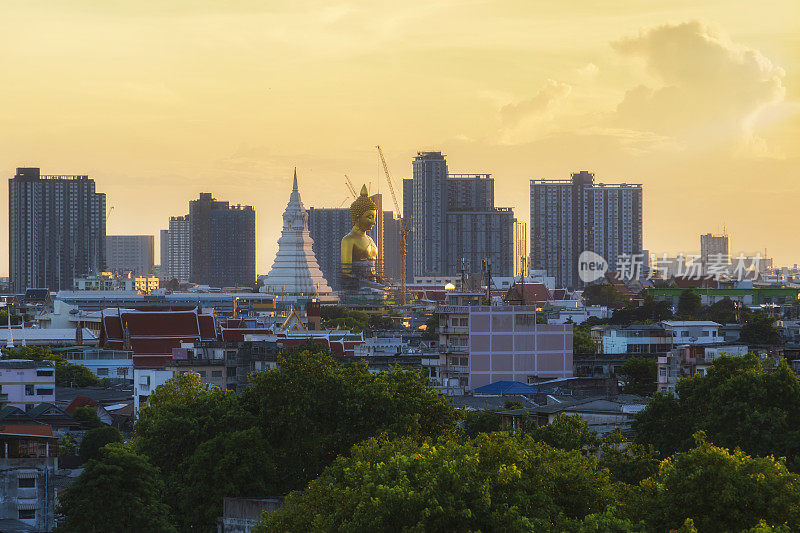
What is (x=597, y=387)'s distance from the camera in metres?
71.0

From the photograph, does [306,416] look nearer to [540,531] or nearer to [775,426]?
[775,426]

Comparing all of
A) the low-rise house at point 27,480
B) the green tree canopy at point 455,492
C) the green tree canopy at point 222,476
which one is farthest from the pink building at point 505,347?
the green tree canopy at point 455,492

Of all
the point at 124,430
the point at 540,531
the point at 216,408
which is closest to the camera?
the point at 540,531

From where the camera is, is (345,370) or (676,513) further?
(345,370)

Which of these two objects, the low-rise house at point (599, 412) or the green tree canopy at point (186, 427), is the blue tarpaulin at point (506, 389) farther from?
the green tree canopy at point (186, 427)

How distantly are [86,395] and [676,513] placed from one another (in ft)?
180

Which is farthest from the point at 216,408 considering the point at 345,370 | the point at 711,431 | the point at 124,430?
the point at 124,430

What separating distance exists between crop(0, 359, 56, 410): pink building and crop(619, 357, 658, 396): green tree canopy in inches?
1090

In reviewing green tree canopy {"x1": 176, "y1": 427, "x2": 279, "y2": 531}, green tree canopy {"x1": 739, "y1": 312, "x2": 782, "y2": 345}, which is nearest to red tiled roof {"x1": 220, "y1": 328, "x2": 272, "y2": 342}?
green tree canopy {"x1": 739, "y1": 312, "x2": 782, "y2": 345}

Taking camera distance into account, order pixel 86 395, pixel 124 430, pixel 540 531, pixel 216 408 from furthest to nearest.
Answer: pixel 86 395
pixel 124 430
pixel 216 408
pixel 540 531

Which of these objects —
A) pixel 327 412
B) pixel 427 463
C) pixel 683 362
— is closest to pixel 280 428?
pixel 327 412

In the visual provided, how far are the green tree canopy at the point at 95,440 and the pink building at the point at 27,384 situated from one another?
42.9 ft

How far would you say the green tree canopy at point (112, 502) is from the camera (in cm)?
4078

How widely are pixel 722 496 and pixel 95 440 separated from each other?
35.3 meters
